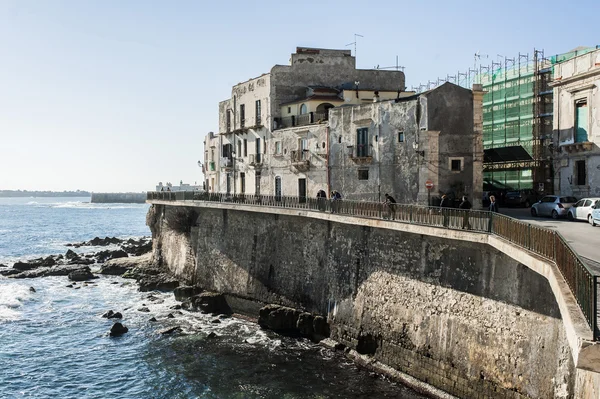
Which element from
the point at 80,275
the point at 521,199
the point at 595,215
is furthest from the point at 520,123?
the point at 80,275

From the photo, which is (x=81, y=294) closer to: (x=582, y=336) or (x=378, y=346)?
(x=378, y=346)

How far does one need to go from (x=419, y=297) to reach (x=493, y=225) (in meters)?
5.26

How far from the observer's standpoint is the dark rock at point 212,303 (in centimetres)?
Answer: 3375

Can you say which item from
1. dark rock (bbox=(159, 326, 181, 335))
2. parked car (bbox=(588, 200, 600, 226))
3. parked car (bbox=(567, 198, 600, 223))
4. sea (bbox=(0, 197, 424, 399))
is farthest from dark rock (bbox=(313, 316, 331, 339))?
parked car (bbox=(588, 200, 600, 226))

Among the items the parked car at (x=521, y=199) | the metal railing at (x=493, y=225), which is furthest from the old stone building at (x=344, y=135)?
the parked car at (x=521, y=199)

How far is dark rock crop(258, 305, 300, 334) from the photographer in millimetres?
28672

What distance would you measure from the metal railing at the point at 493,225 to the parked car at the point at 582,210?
7.21 meters

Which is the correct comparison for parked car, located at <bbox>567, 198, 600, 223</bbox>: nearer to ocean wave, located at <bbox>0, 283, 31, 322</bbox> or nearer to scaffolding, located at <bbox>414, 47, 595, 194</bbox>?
scaffolding, located at <bbox>414, 47, 595, 194</bbox>

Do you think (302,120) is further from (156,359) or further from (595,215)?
(595,215)

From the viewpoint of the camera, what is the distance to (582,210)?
24.5 metres

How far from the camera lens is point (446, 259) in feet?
71.4

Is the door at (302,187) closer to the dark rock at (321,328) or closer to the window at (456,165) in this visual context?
the dark rock at (321,328)

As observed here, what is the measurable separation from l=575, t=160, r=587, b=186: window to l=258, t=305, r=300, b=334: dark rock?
53.9ft

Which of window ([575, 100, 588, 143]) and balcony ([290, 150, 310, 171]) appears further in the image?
balcony ([290, 150, 310, 171])
